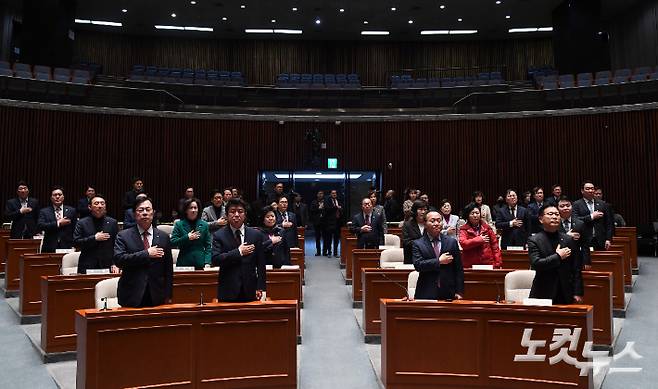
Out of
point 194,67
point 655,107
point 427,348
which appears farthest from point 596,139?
point 194,67

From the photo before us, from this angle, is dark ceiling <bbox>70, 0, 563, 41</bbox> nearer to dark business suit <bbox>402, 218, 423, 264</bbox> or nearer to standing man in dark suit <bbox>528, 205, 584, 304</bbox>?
dark business suit <bbox>402, 218, 423, 264</bbox>

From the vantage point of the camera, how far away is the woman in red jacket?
219 inches

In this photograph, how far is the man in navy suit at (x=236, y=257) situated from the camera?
3.96 metres

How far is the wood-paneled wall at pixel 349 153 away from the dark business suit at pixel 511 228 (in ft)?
18.6

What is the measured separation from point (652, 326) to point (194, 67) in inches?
654

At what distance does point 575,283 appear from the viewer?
13.9 feet

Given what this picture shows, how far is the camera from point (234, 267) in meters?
4.01

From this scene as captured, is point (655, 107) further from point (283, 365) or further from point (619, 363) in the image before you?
point (283, 365)

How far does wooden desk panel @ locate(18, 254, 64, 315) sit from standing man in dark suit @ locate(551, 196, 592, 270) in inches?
219

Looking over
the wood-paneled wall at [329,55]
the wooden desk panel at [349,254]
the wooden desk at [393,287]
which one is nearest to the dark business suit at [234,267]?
the wooden desk at [393,287]

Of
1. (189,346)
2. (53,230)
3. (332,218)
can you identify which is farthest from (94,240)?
(332,218)

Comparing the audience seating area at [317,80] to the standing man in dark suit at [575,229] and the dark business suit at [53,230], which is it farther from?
the standing man in dark suit at [575,229]

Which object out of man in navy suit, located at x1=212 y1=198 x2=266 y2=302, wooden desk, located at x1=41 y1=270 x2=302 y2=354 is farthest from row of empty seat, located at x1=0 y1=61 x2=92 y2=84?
man in navy suit, located at x1=212 y1=198 x2=266 y2=302

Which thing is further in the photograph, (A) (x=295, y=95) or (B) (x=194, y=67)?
(B) (x=194, y=67)
